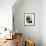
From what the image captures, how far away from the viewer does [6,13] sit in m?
4.46

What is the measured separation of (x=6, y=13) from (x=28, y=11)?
1474mm

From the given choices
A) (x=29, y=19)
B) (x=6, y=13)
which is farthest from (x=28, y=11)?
(x=6, y=13)

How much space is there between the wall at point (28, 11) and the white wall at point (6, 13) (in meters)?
1.16

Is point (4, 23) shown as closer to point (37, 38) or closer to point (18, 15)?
point (18, 15)

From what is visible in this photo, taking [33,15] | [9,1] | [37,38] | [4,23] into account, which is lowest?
[37,38]

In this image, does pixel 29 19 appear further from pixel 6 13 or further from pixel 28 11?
pixel 6 13

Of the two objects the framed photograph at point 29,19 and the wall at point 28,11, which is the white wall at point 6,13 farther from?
the framed photograph at point 29,19

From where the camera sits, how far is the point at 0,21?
14.7ft

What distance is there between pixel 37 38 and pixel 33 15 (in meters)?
1.13

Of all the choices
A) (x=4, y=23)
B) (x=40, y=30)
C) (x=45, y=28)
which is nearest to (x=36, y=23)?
(x=40, y=30)

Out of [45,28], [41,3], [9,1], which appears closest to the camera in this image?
[9,1]

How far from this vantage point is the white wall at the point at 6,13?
441 cm

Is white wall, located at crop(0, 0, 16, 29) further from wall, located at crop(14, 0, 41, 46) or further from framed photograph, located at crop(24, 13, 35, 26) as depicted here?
framed photograph, located at crop(24, 13, 35, 26)

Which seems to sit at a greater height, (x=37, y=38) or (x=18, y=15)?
(x=18, y=15)
